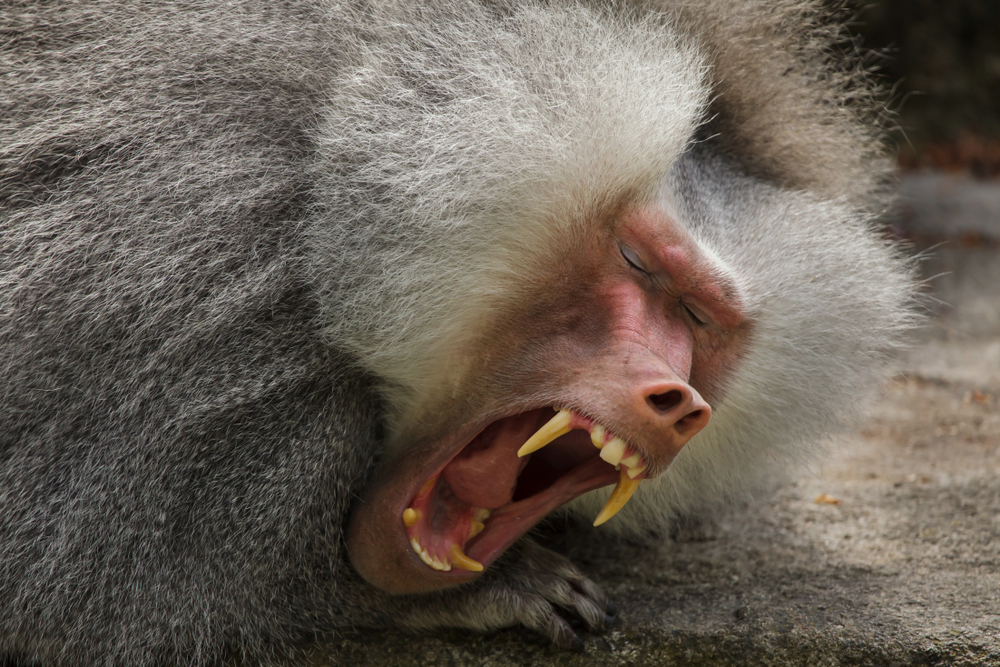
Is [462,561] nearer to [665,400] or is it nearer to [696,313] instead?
[665,400]

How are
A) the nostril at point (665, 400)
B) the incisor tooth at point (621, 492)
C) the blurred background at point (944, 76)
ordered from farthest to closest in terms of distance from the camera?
the blurred background at point (944, 76) → the incisor tooth at point (621, 492) → the nostril at point (665, 400)

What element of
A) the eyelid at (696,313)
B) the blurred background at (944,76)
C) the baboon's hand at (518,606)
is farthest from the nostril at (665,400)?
the blurred background at (944,76)

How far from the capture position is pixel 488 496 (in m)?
1.78

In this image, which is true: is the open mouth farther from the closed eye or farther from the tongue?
the closed eye

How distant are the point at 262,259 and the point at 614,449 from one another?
Result: 0.68 metres

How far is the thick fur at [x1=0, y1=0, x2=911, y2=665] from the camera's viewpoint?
1590 mm

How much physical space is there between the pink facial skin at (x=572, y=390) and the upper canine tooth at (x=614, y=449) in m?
0.01

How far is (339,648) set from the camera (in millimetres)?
1764

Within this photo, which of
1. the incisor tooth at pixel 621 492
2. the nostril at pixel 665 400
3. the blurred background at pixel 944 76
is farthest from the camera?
the blurred background at pixel 944 76

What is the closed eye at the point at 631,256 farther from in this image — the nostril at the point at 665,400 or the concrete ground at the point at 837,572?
the concrete ground at the point at 837,572

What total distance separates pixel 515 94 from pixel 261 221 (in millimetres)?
486

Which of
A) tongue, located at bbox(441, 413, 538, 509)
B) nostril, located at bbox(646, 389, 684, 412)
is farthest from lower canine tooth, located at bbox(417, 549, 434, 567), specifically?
nostril, located at bbox(646, 389, 684, 412)

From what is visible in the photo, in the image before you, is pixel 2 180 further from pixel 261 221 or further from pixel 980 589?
pixel 980 589

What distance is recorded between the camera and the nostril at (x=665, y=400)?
1561 mm
